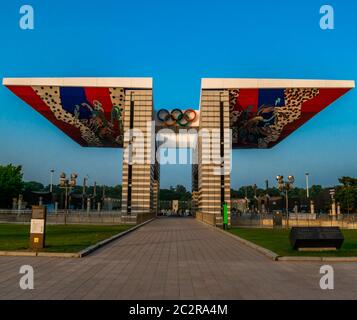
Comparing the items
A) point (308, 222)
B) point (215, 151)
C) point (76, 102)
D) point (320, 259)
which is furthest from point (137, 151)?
point (320, 259)

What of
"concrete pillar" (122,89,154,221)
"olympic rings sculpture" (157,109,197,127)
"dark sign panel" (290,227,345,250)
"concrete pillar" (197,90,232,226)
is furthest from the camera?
"olympic rings sculpture" (157,109,197,127)

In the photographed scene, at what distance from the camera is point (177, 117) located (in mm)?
51875

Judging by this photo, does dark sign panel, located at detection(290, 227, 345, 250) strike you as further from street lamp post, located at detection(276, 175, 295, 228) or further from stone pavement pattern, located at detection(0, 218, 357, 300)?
street lamp post, located at detection(276, 175, 295, 228)

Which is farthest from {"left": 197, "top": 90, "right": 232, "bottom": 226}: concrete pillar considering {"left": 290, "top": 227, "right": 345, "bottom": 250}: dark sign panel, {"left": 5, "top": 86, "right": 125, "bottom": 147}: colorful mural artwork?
{"left": 290, "top": 227, "right": 345, "bottom": 250}: dark sign panel

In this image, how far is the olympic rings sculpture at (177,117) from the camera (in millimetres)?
51688

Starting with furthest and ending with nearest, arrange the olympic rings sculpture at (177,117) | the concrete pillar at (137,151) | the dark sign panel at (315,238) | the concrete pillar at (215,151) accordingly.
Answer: the olympic rings sculpture at (177,117)
the concrete pillar at (137,151)
the concrete pillar at (215,151)
the dark sign panel at (315,238)

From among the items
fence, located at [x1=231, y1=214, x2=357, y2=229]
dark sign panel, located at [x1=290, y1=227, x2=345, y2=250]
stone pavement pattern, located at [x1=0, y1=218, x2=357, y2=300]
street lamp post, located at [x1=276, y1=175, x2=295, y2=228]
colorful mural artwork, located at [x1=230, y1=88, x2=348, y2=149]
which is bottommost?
fence, located at [x1=231, y1=214, x2=357, y2=229]

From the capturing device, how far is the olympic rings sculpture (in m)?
51.7

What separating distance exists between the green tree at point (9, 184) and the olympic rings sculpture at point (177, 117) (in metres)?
33.9

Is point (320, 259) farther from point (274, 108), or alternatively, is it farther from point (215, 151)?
point (274, 108)

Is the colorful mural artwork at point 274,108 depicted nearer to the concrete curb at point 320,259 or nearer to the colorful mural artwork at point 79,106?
the colorful mural artwork at point 79,106

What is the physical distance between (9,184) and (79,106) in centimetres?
3004

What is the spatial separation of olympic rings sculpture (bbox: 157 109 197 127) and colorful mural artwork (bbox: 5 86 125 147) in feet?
18.4

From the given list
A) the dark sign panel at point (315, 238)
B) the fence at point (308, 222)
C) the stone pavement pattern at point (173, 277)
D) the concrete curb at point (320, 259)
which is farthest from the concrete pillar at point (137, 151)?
the concrete curb at point (320, 259)
